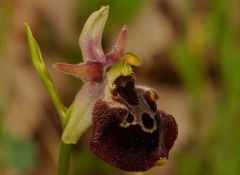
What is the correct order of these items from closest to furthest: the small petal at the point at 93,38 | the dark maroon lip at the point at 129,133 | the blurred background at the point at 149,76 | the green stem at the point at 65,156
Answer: the dark maroon lip at the point at 129,133, the green stem at the point at 65,156, the small petal at the point at 93,38, the blurred background at the point at 149,76

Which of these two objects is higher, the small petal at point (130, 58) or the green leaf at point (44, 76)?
the small petal at point (130, 58)

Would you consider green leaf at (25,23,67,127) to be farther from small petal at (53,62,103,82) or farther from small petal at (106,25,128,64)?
small petal at (106,25,128,64)

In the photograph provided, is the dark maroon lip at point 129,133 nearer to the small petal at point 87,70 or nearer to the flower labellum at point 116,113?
the flower labellum at point 116,113

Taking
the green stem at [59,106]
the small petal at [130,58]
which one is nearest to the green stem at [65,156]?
the green stem at [59,106]

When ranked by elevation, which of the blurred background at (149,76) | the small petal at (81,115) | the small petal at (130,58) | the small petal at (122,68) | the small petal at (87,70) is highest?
the small petal at (130,58)

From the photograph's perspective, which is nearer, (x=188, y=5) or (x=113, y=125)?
(x=113, y=125)

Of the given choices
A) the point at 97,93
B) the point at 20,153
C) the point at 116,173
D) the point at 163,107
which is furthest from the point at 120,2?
the point at 97,93

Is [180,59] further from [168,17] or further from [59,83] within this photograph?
[168,17]

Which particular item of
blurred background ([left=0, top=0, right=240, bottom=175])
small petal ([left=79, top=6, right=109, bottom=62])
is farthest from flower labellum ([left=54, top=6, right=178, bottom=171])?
blurred background ([left=0, top=0, right=240, bottom=175])

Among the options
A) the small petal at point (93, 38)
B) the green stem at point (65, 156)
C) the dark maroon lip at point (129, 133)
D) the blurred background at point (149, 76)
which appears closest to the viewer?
the dark maroon lip at point (129, 133)
